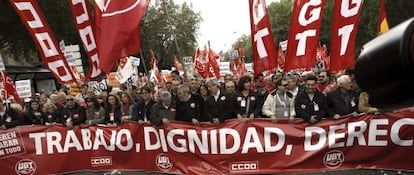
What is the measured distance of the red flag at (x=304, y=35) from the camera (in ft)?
27.1

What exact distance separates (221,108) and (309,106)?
138 cm

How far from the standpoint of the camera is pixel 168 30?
55.6 metres

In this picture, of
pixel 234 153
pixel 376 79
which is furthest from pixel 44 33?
pixel 376 79

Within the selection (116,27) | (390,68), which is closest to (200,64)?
(116,27)

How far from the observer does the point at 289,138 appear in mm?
7406

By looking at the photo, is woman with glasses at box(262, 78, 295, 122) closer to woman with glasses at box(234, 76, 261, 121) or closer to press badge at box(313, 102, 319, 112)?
woman with glasses at box(234, 76, 261, 121)

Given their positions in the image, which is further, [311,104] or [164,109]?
[164,109]

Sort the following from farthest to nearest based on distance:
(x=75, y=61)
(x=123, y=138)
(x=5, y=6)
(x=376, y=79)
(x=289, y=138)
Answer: (x=5, y=6), (x=75, y=61), (x=123, y=138), (x=289, y=138), (x=376, y=79)

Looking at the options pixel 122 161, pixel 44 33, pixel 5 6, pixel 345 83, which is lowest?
pixel 122 161

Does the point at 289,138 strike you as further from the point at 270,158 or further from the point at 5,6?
the point at 5,6

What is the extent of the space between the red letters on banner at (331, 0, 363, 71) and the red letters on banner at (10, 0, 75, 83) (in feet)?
14.8

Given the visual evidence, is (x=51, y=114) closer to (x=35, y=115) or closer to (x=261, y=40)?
(x=35, y=115)

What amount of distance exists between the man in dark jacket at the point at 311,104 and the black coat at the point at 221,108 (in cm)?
108

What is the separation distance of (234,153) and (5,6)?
24.6 meters
